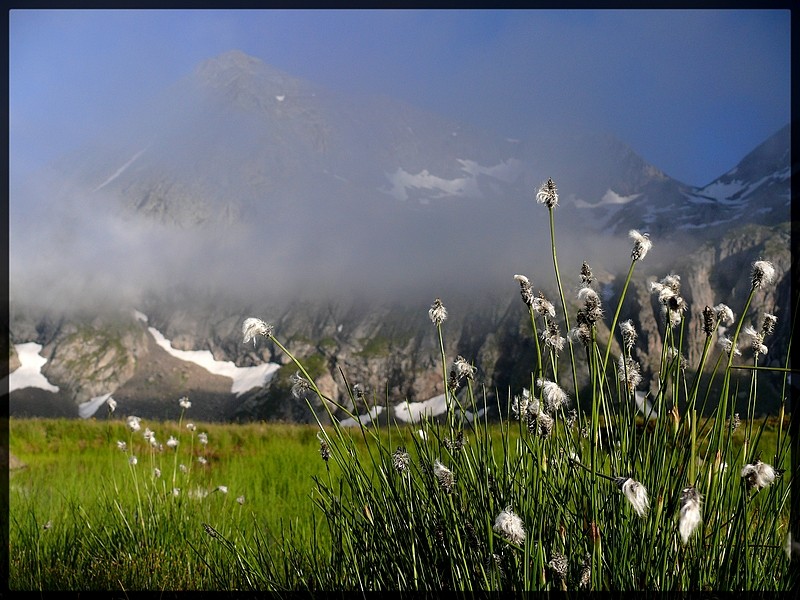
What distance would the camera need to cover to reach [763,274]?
6.26ft

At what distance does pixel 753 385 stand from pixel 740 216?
19840cm

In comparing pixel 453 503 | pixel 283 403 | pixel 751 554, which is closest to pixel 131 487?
pixel 453 503

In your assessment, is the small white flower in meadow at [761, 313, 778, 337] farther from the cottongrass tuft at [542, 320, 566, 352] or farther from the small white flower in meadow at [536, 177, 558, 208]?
the small white flower in meadow at [536, 177, 558, 208]

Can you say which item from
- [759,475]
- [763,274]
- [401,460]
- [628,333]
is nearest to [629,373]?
[628,333]

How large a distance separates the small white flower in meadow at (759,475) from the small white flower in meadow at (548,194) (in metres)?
0.83

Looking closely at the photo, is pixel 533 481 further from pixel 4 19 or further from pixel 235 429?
pixel 235 429

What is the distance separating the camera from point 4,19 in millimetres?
3479

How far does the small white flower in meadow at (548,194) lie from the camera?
1859mm

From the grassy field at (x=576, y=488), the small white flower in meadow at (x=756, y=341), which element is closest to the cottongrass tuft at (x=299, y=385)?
the grassy field at (x=576, y=488)

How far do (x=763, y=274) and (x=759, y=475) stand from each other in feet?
2.14

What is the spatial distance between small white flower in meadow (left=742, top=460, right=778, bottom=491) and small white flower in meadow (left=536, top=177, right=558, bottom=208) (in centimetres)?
83

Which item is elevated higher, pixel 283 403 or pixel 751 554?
pixel 751 554

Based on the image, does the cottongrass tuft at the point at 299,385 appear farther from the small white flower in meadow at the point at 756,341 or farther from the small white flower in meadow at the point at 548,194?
the small white flower in meadow at the point at 756,341

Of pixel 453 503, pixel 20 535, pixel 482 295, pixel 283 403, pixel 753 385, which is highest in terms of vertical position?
pixel 753 385
